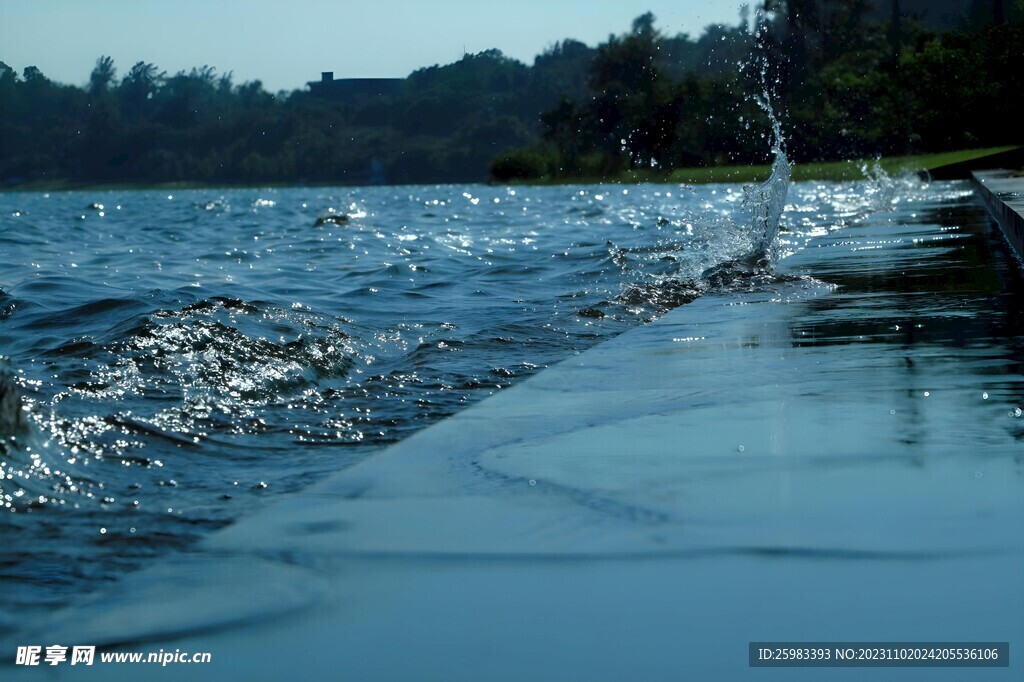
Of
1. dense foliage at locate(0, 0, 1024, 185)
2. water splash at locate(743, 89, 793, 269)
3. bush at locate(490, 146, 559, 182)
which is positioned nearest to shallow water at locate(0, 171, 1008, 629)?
water splash at locate(743, 89, 793, 269)

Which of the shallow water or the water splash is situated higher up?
the water splash

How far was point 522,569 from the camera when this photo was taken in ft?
7.91

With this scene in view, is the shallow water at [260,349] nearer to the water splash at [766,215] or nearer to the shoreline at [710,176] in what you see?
the water splash at [766,215]

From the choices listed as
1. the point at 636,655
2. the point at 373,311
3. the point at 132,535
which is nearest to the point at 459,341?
the point at 373,311

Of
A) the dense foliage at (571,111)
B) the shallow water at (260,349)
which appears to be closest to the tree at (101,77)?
the dense foliage at (571,111)

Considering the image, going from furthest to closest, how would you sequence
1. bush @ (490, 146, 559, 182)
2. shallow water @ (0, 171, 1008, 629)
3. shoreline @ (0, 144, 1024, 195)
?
bush @ (490, 146, 559, 182) → shoreline @ (0, 144, 1024, 195) → shallow water @ (0, 171, 1008, 629)

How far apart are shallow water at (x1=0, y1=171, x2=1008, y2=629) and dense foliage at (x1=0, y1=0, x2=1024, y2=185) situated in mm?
45954

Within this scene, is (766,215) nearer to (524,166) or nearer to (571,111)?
(524,166)

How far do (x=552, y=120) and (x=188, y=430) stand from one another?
85692mm

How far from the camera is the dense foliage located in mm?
58375

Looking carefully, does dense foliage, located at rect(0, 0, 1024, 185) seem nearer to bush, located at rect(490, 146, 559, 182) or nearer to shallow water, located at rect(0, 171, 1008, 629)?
bush, located at rect(490, 146, 559, 182)

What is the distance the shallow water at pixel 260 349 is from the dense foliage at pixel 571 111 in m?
46.0

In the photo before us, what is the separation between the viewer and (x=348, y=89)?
109m

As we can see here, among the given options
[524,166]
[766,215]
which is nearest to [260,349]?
[766,215]
